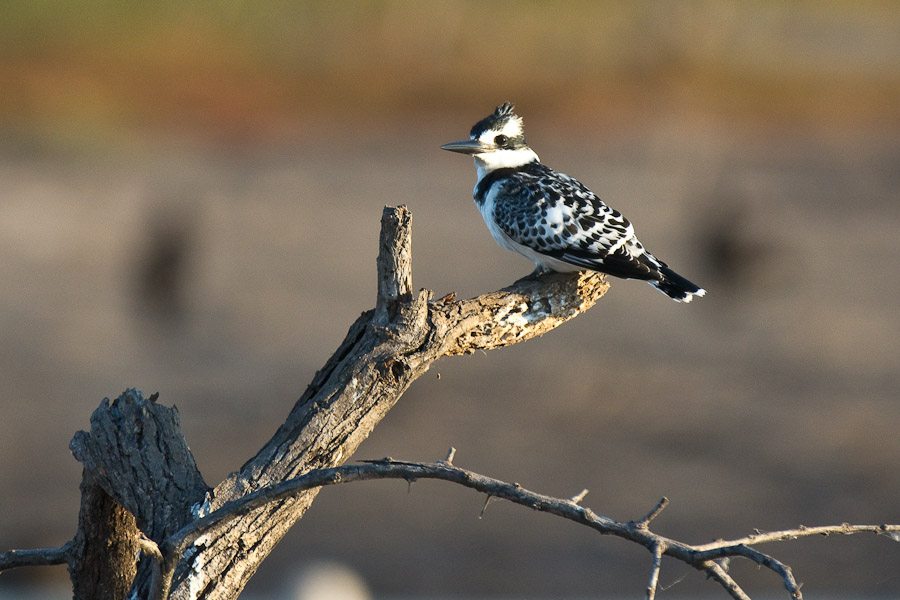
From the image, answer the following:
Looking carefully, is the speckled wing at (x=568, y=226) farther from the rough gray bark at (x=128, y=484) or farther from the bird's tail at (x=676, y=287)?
the rough gray bark at (x=128, y=484)

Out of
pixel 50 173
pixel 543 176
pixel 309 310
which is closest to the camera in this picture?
pixel 543 176

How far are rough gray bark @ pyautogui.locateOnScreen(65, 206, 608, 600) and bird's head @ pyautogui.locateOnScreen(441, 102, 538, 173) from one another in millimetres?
1890

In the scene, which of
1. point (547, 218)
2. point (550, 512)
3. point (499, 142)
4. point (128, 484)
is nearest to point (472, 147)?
point (499, 142)

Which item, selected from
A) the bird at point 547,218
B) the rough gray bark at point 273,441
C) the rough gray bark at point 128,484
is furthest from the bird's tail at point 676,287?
the rough gray bark at point 128,484

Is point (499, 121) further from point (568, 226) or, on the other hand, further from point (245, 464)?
point (245, 464)

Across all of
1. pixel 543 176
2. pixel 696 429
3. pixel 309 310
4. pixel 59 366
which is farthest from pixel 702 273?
pixel 543 176

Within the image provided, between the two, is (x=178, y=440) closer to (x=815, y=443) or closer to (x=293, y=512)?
(x=293, y=512)

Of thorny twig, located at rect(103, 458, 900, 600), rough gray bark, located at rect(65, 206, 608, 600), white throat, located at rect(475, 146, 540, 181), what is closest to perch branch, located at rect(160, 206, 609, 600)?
rough gray bark, located at rect(65, 206, 608, 600)

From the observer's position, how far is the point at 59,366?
436 inches

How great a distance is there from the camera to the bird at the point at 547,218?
182 inches

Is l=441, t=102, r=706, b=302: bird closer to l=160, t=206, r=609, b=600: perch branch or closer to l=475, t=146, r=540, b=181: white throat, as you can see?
l=475, t=146, r=540, b=181: white throat

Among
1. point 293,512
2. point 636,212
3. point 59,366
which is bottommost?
point 293,512

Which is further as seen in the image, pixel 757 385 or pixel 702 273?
pixel 702 273

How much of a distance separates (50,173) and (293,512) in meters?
14.0
